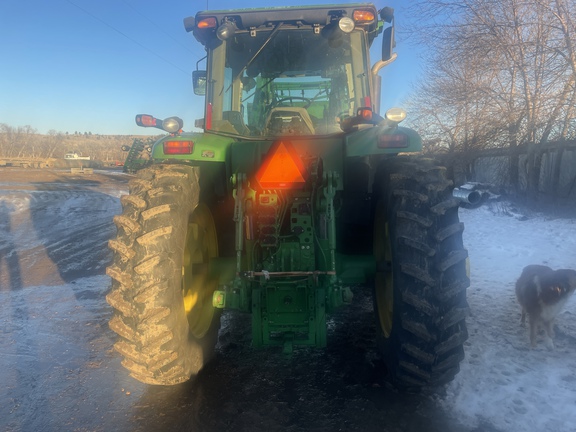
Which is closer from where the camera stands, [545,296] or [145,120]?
[145,120]

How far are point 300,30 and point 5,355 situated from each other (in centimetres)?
390

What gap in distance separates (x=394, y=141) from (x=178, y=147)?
5.11 feet

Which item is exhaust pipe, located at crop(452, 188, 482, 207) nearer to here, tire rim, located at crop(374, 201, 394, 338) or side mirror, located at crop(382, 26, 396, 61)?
side mirror, located at crop(382, 26, 396, 61)

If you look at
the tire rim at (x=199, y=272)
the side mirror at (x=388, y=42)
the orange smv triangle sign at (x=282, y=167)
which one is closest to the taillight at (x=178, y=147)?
the tire rim at (x=199, y=272)

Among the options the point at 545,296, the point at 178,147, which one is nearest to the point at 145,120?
the point at 178,147

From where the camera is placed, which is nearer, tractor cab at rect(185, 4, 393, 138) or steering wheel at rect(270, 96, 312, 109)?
tractor cab at rect(185, 4, 393, 138)

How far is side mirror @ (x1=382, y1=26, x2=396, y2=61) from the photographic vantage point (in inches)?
165

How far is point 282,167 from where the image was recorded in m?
2.86

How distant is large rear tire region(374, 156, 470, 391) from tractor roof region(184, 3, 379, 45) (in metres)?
1.79

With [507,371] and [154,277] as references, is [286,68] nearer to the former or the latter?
[154,277]

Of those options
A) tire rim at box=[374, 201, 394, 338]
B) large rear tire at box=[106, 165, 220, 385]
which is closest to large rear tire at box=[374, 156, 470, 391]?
tire rim at box=[374, 201, 394, 338]

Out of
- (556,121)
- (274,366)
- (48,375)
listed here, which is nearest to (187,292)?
(274,366)

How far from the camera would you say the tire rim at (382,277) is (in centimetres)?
339

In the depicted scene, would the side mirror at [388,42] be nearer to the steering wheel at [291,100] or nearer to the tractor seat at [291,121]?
the steering wheel at [291,100]
